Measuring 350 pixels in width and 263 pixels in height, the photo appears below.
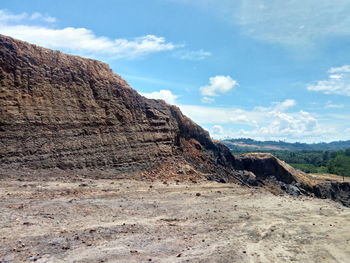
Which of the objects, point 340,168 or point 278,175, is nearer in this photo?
point 278,175

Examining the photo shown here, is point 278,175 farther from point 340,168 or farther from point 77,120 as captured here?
point 340,168

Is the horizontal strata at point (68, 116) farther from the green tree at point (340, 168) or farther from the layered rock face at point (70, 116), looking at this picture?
the green tree at point (340, 168)

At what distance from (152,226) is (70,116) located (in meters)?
10.7

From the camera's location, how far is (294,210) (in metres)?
13.7

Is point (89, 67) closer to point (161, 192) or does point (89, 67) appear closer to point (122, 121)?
point (122, 121)

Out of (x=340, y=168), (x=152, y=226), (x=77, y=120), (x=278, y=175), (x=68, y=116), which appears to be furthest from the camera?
(x=340, y=168)

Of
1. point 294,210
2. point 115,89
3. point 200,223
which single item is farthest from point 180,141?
point 200,223

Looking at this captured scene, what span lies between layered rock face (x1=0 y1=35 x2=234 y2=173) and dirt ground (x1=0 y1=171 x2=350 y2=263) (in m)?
2.05

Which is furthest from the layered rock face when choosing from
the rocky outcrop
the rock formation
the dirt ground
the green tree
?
the green tree

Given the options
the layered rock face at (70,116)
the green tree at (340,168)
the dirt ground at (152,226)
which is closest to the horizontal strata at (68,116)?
the layered rock face at (70,116)

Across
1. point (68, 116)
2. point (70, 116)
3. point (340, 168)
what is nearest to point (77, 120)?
point (70, 116)

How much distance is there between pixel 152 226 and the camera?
9.38 m

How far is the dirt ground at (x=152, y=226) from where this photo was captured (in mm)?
7047

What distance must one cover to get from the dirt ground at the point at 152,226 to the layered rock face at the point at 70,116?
6.73ft
